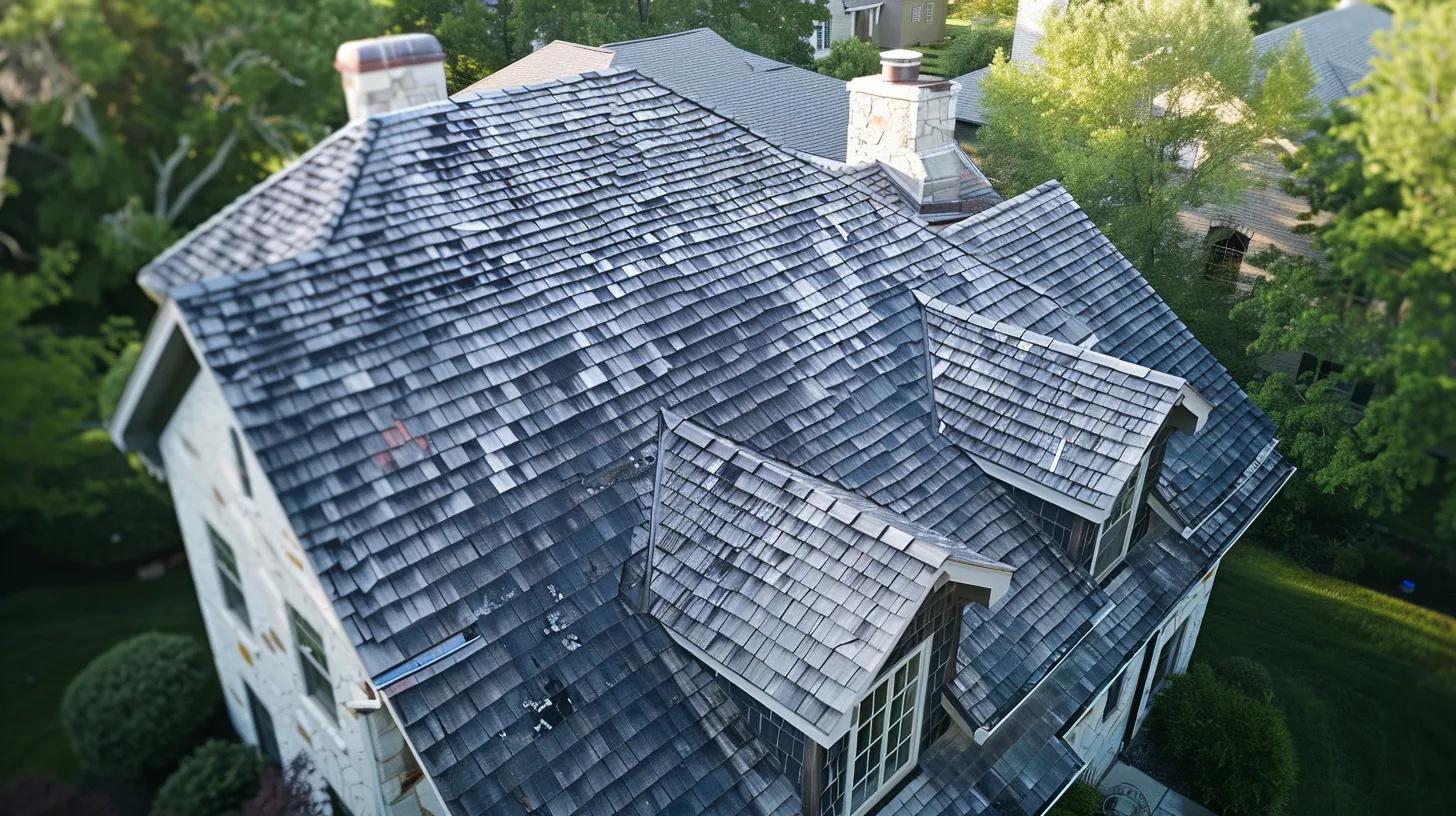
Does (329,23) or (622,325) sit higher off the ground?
(329,23)

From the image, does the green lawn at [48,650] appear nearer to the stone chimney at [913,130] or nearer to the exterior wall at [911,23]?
the stone chimney at [913,130]

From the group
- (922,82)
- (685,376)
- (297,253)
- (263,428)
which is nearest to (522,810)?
(263,428)

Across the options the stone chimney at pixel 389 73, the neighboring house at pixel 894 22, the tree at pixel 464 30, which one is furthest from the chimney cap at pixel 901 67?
the neighboring house at pixel 894 22

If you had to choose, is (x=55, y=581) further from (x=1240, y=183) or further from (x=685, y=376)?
(x=1240, y=183)

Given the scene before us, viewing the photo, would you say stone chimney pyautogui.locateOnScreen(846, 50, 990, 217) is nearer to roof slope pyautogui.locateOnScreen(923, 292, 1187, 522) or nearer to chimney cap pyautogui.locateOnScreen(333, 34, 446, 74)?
roof slope pyautogui.locateOnScreen(923, 292, 1187, 522)

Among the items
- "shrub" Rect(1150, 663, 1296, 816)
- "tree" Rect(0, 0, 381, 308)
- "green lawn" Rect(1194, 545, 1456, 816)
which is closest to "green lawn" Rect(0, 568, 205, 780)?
"tree" Rect(0, 0, 381, 308)

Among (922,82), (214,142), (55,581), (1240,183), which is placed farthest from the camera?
(1240,183)

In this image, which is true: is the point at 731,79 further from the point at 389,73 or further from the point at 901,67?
the point at 389,73

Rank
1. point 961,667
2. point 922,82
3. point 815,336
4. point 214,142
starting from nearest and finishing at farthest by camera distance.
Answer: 1. point 214,142
2. point 961,667
3. point 815,336
4. point 922,82
